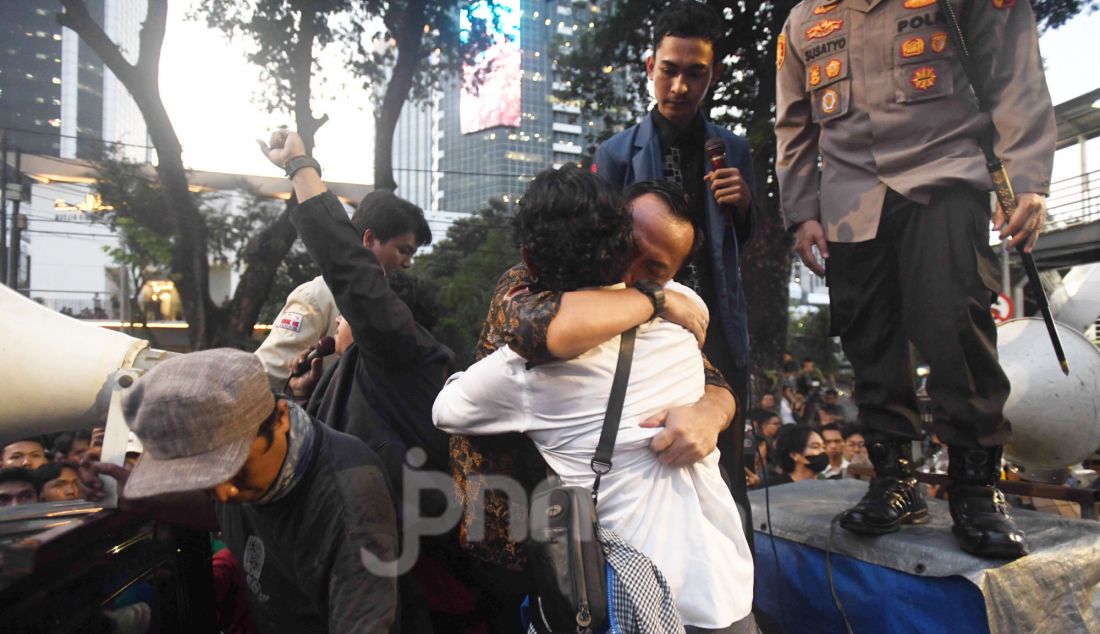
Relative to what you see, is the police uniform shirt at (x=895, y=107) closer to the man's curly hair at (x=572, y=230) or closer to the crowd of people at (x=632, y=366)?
the crowd of people at (x=632, y=366)

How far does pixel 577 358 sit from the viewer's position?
1.58m

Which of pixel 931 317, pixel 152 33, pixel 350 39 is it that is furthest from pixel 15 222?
pixel 931 317

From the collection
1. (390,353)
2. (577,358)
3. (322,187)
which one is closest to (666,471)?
(577,358)

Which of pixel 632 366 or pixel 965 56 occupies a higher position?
A: pixel 965 56

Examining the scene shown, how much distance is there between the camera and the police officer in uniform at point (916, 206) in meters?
2.08

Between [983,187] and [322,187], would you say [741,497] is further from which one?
[322,187]

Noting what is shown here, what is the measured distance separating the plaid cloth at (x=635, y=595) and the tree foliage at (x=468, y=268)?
20.2 meters

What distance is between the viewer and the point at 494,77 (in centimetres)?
1705

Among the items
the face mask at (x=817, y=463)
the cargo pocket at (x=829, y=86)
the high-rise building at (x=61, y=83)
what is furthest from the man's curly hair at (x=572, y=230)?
the high-rise building at (x=61, y=83)

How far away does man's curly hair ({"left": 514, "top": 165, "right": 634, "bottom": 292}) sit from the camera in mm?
1616

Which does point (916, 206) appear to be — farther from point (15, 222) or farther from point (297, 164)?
point (15, 222)

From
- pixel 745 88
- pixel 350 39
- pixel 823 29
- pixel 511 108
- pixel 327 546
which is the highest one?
pixel 511 108

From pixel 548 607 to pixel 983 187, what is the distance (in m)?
1.76

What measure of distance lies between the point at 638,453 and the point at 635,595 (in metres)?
0.32
